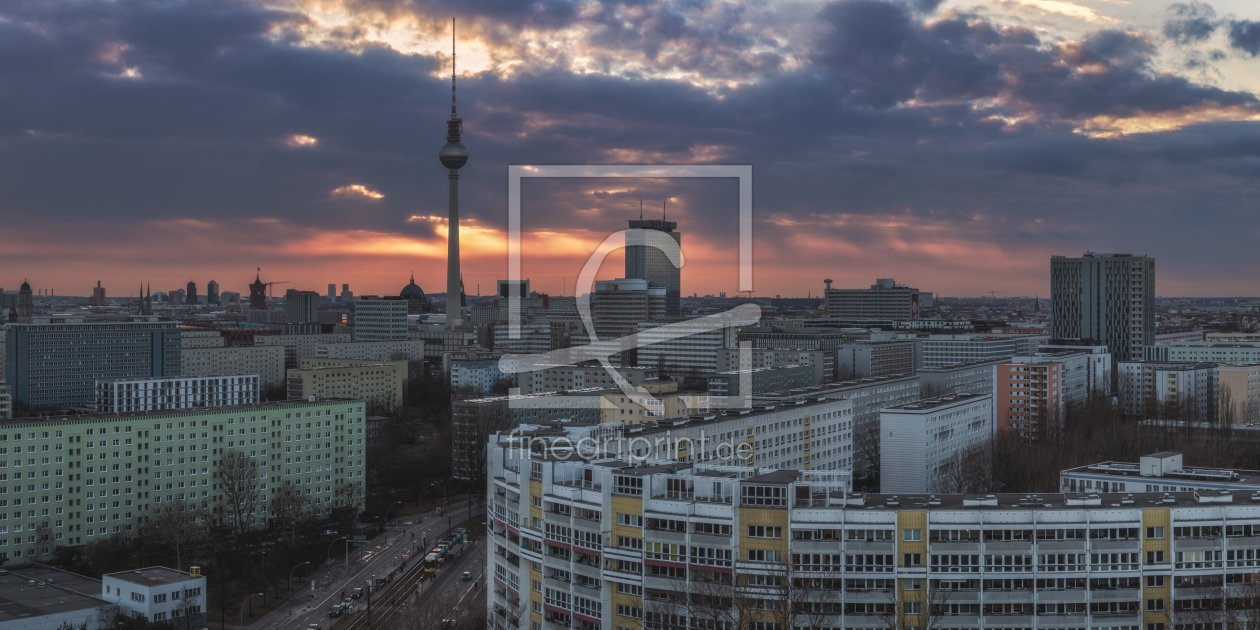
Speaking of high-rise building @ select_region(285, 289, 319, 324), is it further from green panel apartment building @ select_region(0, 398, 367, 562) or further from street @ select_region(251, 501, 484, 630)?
street @ select_region(251, 501, 484, 630)

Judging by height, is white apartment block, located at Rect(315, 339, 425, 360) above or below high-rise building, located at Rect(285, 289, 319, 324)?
below

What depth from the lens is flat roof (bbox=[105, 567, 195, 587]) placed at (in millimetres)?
21669

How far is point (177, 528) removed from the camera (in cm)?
2552

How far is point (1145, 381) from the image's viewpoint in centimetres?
4988

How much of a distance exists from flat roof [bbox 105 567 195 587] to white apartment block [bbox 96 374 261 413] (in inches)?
799

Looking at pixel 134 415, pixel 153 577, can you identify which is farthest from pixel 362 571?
pixel 134 415

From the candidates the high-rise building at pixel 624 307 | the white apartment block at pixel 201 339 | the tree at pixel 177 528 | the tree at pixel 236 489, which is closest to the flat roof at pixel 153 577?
the tree at pixel 177 528

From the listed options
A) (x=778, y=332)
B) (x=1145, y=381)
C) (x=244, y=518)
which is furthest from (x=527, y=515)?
(x=778, y=332)

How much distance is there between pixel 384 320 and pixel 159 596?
62.1 metres

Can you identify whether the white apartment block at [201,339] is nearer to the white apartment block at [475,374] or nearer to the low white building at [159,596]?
the white apartment block at [475,374]

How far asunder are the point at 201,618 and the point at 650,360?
4763 centimetres

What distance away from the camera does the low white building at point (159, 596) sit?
2119 cm

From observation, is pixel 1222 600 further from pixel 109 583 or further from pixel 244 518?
pixel 244 518

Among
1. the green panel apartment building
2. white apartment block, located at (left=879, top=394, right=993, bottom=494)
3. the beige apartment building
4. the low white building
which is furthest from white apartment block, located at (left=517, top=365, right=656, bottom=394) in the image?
the low white building
